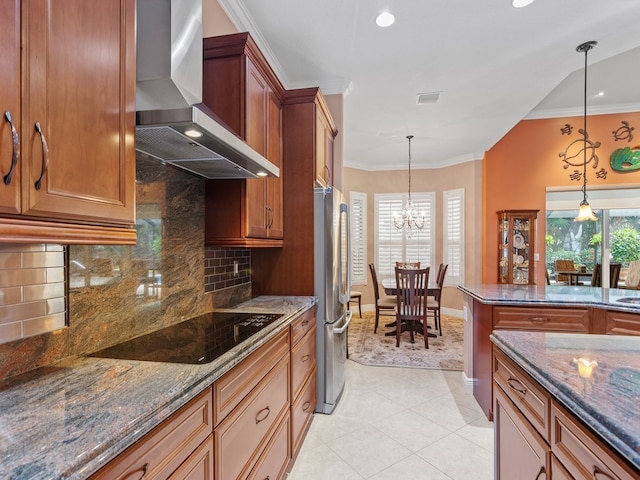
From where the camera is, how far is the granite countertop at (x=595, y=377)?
2.39 feet

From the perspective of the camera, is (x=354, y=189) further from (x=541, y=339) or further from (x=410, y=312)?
(x=541, y=339)

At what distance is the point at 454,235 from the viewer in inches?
243

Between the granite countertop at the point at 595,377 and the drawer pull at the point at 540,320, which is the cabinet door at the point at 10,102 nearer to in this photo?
the granite countertop at the point at 595,377

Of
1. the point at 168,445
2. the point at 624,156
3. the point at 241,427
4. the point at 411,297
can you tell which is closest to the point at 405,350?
the point at 411,297

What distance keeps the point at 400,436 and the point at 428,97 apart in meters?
3.41

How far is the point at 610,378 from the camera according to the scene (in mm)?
962

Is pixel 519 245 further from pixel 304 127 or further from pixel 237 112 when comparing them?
pixel 237 112

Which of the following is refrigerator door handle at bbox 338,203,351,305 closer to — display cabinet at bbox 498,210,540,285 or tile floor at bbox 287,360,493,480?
tile floor at bbox 287,360,493,480

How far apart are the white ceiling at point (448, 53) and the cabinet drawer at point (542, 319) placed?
7.18 feet

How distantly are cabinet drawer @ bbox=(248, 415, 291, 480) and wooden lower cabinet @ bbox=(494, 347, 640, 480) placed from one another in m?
1.05

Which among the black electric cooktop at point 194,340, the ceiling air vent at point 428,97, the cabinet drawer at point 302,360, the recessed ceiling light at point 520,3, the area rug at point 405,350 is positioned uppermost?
the recessed ceiling light at point 520,3

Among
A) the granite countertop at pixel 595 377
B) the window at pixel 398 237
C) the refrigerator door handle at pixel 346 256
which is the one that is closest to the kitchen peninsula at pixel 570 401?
the granite countertop at pixel 595 377

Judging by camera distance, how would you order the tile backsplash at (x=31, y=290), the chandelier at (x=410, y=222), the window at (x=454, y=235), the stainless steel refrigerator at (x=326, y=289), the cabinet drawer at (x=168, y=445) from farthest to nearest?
the chandelier at (x=410, y=222) < the window at (x=454, y=235) < the stainless steel refrigerator at (x=326, y=289) < the tile backsplash at (x=31, y=290) < the cabinet drawer at (x=168, y=445)

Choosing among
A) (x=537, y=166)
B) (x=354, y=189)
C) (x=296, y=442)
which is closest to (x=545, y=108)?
(x=537, y=166)
